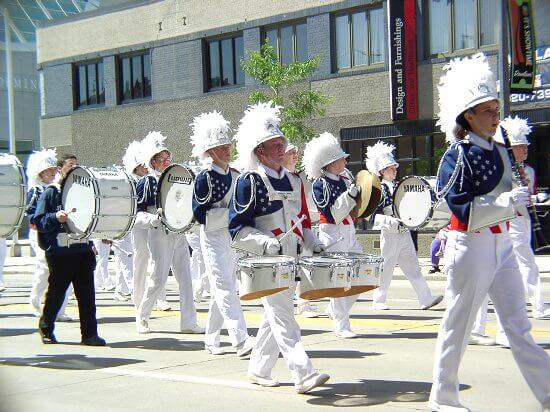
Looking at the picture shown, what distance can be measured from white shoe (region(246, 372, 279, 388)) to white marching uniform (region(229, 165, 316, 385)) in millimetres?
21

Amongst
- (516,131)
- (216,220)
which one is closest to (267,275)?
(216,220)

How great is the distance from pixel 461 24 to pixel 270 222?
19.9 metres

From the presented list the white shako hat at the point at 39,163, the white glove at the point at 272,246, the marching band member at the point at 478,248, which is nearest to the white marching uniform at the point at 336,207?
the white glove at the point at 272,246

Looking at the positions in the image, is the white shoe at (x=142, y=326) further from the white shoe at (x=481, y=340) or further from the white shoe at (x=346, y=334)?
the white shoe at (x=481, y=340)

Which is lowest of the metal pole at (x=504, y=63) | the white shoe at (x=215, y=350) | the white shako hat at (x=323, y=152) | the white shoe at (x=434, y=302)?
the white shoe at (x=215, y=350)

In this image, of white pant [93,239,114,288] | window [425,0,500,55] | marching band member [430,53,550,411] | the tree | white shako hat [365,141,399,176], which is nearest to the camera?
marching band member [430,53,550,411]

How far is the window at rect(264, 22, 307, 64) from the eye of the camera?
30031 mm

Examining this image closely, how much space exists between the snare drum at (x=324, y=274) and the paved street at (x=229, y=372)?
83cm

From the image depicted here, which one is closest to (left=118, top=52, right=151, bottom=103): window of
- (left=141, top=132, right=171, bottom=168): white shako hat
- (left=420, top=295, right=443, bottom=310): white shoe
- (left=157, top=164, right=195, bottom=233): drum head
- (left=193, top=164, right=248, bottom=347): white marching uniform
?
(left=141, top=132, right=171, bottom=168): white shako hat

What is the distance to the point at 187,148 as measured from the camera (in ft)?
111

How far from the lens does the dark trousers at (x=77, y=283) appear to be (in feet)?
34.9

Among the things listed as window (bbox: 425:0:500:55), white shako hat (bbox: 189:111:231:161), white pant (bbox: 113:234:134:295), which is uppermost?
→ window (bbox: 425:0:500:55)

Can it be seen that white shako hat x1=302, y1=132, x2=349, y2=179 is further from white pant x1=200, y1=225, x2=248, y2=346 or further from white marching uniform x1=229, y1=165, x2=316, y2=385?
white marching uniform x1=229, y1=165, x2=316, y2=385

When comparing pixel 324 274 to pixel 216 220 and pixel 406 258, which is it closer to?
pixel 216 220
